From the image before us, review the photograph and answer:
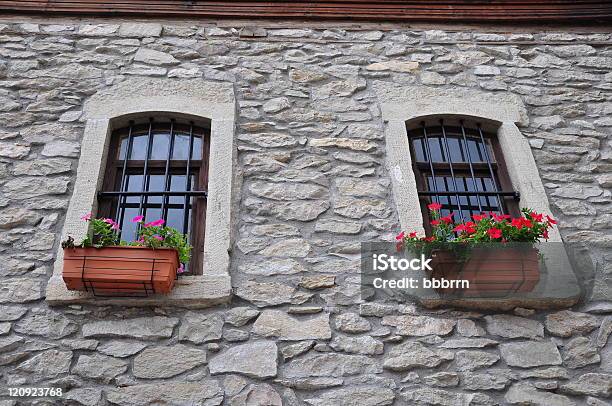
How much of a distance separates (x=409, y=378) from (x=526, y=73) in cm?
280

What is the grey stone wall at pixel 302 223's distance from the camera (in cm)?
291

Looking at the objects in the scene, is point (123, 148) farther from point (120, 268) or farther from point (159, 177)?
point (120, 268)

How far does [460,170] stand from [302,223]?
4.13ft

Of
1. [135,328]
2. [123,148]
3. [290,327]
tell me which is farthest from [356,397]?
[123,148]

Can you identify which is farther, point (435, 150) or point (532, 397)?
point (435, 150)

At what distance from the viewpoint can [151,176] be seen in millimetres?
3875

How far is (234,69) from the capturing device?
4395mm

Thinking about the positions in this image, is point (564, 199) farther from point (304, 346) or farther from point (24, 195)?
point (24, 195)

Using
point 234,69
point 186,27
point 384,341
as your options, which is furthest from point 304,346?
point 186,27

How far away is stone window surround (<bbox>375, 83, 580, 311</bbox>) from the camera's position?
10.5ft

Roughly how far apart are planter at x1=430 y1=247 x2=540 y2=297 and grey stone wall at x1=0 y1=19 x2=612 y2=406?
16 cm

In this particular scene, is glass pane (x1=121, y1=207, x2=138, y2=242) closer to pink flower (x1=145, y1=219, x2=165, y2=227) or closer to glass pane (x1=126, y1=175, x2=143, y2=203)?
glass pane (x1=126, y1=175, x2=143, y2=203)

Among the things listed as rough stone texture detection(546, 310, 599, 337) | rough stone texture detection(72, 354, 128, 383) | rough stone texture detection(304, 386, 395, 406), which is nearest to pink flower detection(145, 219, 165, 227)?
rough stone texture detection(72, 354, 128, 383)

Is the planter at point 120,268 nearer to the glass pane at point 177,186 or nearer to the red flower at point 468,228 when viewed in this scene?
the glass pane at point 177,186
